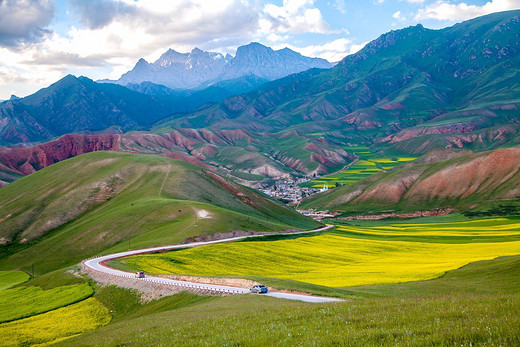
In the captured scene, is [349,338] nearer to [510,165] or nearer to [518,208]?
[518,208]

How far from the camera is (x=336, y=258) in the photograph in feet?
271

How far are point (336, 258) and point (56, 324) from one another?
56.4 m

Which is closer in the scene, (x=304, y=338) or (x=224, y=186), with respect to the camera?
(x=304, y=338)

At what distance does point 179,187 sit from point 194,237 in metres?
57.6

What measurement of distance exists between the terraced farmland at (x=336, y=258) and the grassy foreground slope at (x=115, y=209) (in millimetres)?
17457

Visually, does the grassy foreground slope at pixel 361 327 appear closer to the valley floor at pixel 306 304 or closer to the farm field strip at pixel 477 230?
the valley floor at pixel 306 304

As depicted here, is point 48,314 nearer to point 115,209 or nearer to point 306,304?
point 306,304

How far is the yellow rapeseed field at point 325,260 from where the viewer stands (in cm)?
5878

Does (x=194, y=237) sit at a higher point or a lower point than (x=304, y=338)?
lower

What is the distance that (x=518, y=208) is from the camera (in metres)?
165

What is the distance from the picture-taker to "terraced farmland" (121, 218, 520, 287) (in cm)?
5941

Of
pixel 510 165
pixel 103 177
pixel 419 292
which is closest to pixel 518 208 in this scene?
pixel 510 165

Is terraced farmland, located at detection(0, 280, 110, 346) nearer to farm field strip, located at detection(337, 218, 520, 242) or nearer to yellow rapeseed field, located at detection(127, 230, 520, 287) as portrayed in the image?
yellow rapeseed field, located at detection(127, 230, 520, 287)

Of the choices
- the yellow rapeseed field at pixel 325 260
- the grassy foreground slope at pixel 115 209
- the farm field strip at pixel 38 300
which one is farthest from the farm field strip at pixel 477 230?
the farm field strip at pixel 38 300
